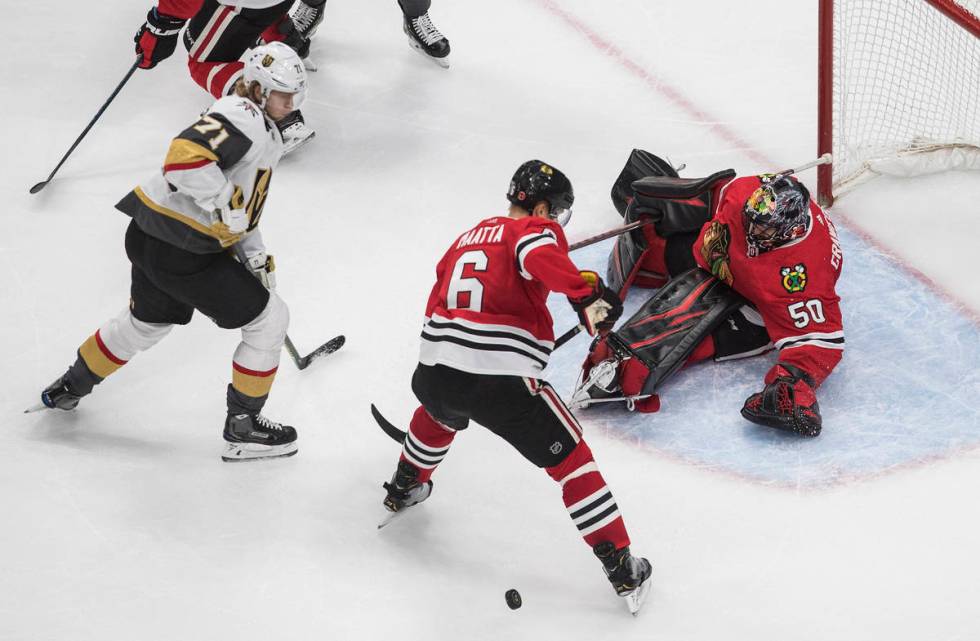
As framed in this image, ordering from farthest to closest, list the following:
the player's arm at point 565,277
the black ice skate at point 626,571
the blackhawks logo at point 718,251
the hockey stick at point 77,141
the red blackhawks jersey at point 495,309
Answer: the hockey stick at point 77,141
the blackhawks logo at point 718,251
the black ice skate at point 626,571
the red blackhawks jersey at point 495,309
the player's arm at point 565,277

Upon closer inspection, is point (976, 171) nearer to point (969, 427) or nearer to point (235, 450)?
point (969, 427)

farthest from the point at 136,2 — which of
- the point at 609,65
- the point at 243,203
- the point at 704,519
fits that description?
the point at 704,519

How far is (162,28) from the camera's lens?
174 inches

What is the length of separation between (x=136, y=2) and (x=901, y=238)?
358 cm

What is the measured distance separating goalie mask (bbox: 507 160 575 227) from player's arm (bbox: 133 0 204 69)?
6.12 feet

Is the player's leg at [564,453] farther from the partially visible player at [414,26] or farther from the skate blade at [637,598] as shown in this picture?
the partially visible player at [414,26]

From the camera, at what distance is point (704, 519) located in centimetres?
334

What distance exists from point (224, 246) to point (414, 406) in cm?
84

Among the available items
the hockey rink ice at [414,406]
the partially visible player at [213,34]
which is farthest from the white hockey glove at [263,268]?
the partially visible player at [213,34]

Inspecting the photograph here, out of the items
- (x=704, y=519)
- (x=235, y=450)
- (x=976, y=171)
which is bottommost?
(x=235, y=450)

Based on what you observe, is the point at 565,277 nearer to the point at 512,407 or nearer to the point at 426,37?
the point at 512,407

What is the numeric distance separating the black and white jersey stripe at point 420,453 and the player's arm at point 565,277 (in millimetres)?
611

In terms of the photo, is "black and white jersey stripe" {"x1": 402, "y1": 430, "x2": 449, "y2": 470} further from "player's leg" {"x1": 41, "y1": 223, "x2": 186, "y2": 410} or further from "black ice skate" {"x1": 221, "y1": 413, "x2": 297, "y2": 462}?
"player's leg" {"x1": 41, "y1": 223, "x2": 186, "y2": 410}

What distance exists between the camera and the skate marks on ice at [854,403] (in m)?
3.50
